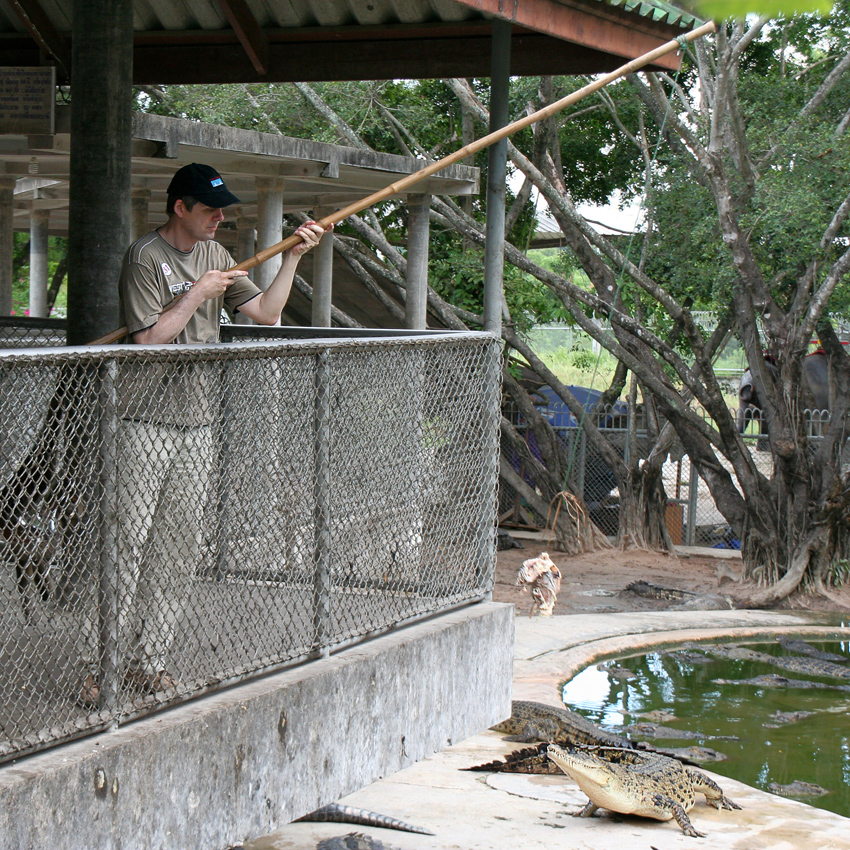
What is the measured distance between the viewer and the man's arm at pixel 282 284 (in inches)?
145

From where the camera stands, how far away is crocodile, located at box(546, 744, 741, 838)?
5164 mm

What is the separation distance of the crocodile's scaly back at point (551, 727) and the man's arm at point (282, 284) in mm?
3631

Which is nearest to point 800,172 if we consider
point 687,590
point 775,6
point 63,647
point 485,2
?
point 687,590

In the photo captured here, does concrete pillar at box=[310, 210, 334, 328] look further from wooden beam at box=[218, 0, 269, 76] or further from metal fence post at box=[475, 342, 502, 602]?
metal fence post at box=[475, 342, 502, 602]

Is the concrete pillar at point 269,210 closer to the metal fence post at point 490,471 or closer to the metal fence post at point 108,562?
the metal fence post at point 490,471

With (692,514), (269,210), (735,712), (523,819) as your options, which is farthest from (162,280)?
(692,514)

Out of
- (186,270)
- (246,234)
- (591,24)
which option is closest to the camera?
(186,270)

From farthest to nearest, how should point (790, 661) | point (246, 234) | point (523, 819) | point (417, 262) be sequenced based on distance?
1. point (246, 234)
2. point (417, 262)
3. point (790, 661)
4. point (523, 819)

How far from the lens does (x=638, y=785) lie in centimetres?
522

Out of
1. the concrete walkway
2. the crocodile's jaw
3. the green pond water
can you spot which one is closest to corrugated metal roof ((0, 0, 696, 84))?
the crocodile's jaw

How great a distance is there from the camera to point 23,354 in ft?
7.75

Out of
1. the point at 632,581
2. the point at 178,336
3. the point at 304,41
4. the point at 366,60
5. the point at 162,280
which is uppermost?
the point at 304,41

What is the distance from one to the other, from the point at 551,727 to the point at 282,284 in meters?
3.86

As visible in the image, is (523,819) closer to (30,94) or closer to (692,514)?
(30,94)
